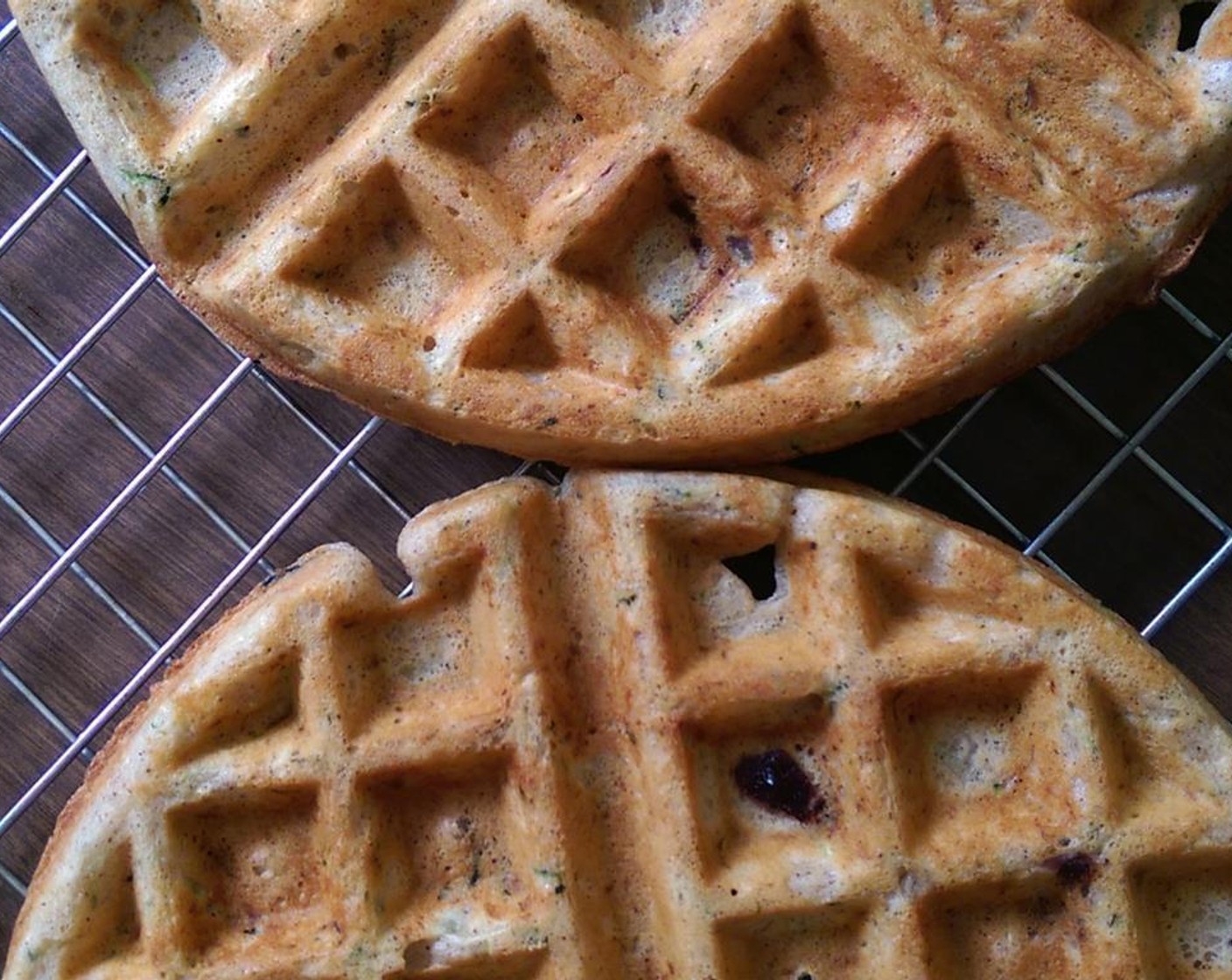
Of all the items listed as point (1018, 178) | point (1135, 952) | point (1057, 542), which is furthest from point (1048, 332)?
point (1135, 952)

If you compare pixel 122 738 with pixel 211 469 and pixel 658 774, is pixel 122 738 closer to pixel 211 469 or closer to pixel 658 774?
pixel 211 469

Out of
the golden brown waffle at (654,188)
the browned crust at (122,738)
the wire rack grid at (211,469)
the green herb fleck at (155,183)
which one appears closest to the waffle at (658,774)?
the browned crust at (122,738)

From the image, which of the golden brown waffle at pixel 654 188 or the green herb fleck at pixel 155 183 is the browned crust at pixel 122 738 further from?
the green herb fleck at pixel 155 183

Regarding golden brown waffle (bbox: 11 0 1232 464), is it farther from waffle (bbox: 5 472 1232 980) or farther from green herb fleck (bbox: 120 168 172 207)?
waffle (bbox: 5 472 1232 980)

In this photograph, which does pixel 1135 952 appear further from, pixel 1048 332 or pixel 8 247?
pixel 8 247

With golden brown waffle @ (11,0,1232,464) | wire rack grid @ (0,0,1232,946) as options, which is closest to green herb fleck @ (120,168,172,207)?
golden brown waffle @ (11,0,1232,464)

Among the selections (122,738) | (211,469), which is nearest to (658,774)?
(122,738)

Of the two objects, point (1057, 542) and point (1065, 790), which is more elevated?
point (1057, 542)
